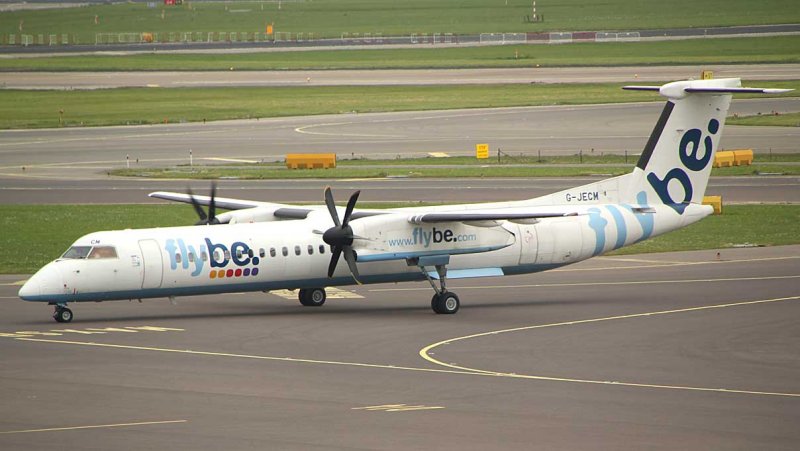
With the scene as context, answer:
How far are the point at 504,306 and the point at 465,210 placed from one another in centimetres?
298

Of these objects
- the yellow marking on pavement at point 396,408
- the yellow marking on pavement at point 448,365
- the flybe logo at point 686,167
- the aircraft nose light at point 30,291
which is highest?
the flybe logo at point 686,167

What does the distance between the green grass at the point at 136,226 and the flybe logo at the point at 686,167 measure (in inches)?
297

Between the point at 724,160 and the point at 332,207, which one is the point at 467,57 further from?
the point at 332,207

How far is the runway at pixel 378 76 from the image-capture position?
4437 inches

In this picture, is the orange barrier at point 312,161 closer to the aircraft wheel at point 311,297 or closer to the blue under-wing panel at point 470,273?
the aircraft wheel at point 311,297

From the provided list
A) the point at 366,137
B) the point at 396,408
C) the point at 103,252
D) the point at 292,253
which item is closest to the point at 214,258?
the point at 292,253

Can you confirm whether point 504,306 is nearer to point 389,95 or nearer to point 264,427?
point 264,427

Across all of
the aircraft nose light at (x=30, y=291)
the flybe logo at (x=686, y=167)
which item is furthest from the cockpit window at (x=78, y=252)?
the flybe logo at (x=686, y=167)

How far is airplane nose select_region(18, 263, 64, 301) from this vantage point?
3166cm

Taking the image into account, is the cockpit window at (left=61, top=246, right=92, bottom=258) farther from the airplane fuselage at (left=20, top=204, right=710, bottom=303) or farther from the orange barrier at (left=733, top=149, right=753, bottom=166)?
the orange barrier at (left=733, top=149, right=753, bottom=166)

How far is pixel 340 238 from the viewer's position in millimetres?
33125

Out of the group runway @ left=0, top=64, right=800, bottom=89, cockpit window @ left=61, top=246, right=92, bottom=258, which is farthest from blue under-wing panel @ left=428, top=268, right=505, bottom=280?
runway @ left=0, top=64, right=800, bottom=89

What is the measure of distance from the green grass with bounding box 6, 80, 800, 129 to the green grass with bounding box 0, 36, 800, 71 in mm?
20324

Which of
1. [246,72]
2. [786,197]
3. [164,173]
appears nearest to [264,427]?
[786,197]
